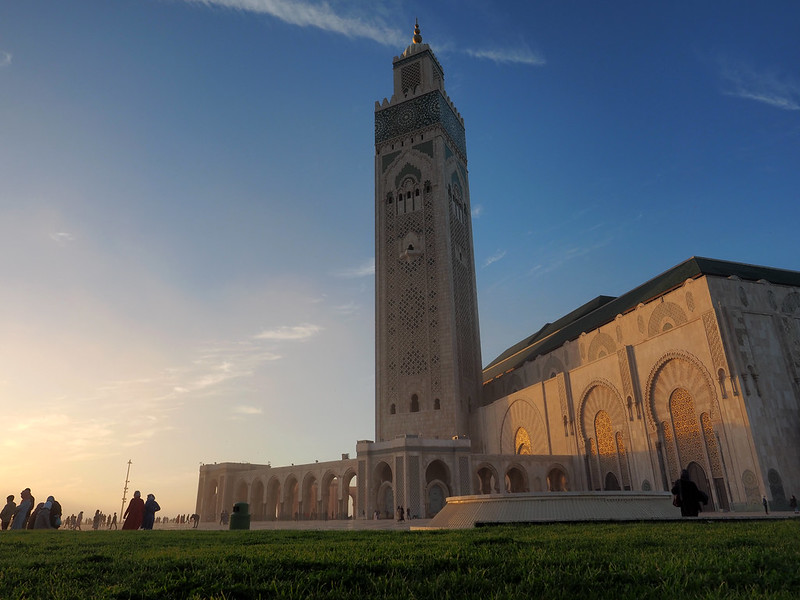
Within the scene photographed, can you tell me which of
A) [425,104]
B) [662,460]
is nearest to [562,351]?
[662,460]

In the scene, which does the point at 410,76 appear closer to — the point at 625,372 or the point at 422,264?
the point at 422,264

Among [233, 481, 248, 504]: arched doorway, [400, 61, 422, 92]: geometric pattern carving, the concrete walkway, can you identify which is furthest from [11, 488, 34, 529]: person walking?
[400, 61, 422, 92]: geometric pattern carving

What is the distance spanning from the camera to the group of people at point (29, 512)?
10516 mm

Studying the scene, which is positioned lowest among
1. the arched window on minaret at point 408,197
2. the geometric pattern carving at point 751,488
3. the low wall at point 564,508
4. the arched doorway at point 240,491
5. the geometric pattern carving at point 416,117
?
the low wall at point 564,508

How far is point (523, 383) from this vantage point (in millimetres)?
31859

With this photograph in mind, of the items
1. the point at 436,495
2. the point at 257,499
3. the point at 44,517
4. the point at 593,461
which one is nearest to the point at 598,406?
the point at 593,461

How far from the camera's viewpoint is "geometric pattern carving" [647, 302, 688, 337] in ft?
68.4

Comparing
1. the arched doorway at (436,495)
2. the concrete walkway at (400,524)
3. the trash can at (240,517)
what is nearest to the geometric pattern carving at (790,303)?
the concrete walkway at (400,524)

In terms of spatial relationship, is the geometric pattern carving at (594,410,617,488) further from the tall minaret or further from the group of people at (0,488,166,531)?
the group of people at (0,488,166,531)

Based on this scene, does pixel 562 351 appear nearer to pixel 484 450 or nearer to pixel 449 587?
pixel 484 450

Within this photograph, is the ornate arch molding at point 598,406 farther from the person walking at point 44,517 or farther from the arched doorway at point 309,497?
the person walking at point 44,517

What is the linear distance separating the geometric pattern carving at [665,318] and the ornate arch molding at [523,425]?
820 centimetres

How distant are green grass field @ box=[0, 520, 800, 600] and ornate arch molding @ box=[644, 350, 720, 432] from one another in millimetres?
16023

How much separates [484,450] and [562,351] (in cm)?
761
